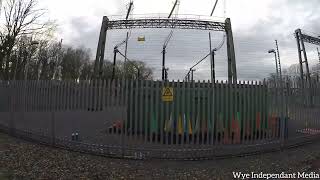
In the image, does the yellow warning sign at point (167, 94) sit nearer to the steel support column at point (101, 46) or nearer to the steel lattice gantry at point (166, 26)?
the steel lattice gantry at point (166, 26)

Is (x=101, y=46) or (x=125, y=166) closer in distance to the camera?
(x=125, y=166)

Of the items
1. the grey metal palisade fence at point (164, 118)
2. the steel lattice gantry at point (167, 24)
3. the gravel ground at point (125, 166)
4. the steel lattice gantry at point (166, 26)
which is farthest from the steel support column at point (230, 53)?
the gravel ground at point (125, 166)

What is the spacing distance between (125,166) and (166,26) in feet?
95.7

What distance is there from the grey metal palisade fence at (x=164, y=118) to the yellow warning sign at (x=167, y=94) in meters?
0.09

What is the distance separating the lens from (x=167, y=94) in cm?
1116

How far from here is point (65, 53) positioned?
80.9 metres

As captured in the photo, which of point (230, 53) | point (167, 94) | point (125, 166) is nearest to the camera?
point (125, 166)

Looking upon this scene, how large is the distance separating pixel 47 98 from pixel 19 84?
2.84 m

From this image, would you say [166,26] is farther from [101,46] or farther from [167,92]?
[167,92]

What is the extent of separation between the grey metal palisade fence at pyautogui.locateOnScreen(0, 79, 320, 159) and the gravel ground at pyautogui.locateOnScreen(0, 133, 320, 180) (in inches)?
18.4

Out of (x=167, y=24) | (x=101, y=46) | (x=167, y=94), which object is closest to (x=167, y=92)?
(x=167, y=94)

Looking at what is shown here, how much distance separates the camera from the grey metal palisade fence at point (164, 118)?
11.0 m

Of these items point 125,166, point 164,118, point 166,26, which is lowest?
point 125,166

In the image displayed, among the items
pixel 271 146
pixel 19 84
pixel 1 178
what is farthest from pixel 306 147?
pixel 19 84
